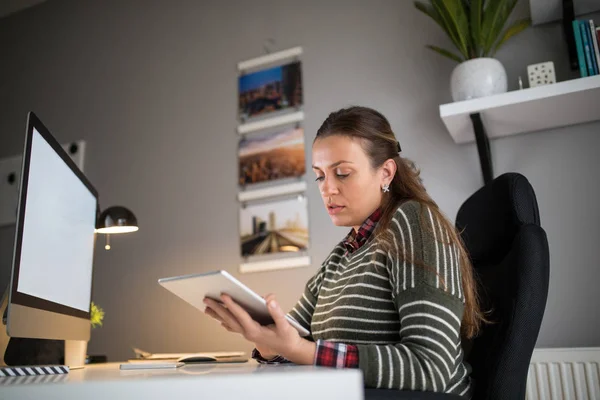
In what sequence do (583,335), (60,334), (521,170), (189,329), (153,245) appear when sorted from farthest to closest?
(153,245) < (189,329) < (521,170) < (583,335) < (60,334)

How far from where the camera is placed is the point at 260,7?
2.88m

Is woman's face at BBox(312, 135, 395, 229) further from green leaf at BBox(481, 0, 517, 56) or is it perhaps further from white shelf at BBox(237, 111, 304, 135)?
white shelf at BBox(237, 111, 304, 135)

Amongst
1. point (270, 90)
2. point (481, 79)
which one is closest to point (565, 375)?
point (481, 79)

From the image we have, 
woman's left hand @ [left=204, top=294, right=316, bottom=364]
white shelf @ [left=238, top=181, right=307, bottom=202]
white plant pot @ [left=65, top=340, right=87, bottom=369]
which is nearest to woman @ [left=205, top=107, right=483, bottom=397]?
woman's left hand @ [left=204, top=294, right=316, bottom=364]

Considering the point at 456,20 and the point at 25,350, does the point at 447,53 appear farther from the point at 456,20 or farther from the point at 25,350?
the point at 25,350

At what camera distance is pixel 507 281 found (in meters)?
1.11

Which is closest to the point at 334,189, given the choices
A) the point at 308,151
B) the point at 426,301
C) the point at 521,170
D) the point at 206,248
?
the point at 426,301

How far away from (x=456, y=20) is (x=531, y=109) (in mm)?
411

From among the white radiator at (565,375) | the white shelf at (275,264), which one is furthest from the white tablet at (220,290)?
the white shelf at (275,264)

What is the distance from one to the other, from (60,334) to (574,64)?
1831 mm

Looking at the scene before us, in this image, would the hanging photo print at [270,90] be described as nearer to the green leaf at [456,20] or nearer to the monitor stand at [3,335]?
the green leaf at [456,20]

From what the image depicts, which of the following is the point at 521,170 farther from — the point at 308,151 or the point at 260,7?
the point at 260,7

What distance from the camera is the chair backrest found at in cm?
101

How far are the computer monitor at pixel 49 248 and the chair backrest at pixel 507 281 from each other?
0.81 m
